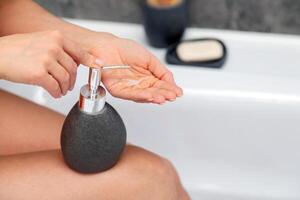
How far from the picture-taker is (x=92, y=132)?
81cm

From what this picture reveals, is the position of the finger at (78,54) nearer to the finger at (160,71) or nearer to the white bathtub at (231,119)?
the finger at (160,71)

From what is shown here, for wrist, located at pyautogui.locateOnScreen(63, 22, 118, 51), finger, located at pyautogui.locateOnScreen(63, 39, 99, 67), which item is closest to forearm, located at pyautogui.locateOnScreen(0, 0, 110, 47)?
wrist, located at pyautogui.locateOnScreen(63, 22, 118, 51)

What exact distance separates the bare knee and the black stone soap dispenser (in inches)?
2.1

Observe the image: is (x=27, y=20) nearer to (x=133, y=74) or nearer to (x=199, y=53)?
(x=133, y=74)

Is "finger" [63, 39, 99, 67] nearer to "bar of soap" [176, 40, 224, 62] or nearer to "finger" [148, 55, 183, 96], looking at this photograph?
"finger" [148, 55, 183, 96]

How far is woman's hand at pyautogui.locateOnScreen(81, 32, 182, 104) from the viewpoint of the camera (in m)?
0.90

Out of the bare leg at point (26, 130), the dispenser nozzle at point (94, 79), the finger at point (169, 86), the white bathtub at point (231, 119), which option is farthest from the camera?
the white bathtub at point (231, 119)

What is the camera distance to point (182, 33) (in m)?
1.37

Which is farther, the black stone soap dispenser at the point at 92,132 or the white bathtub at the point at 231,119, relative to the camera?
the white bathtub at the point at 231,119

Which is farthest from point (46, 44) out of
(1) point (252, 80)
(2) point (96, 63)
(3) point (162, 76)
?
(1) point (252, 80)

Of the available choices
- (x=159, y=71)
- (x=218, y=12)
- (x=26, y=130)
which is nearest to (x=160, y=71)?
(x=159, y=71)

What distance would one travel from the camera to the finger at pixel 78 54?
2.70 ft

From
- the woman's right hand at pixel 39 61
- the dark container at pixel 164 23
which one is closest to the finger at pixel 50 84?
the woman's right hand at pixel 39 61

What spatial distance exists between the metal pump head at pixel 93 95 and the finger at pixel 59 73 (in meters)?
0.03
